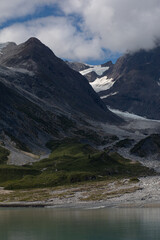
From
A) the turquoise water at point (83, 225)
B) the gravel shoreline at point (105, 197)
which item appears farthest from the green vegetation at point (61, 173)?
the turquoise water at point (83, 225)

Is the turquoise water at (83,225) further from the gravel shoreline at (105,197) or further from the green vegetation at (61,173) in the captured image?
the green vegetation at (61,173)

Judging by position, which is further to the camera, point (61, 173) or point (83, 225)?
point (61, 173)

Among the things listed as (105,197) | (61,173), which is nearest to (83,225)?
(105,197)

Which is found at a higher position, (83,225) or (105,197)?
(105,197)

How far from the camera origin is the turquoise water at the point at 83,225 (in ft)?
202

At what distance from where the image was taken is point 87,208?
93688mm

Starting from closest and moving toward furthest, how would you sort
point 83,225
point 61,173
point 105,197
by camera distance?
point 83,225 < point 105,197 < point 61,173

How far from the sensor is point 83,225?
230 ft

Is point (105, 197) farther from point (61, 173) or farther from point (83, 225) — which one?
point (61, 173)

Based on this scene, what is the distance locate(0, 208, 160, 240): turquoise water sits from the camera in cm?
6172

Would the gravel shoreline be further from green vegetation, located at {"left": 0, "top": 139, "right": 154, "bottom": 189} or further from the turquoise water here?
green vegetation, located at {"left": 0, "top": 139, "right": 154, "bottom": 189}

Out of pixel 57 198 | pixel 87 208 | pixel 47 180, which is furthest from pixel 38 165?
pixel 87 208

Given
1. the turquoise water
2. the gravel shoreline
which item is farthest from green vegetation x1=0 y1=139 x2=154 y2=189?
the turquoise water

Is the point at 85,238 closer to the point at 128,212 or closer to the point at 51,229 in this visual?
the point at 51,229
